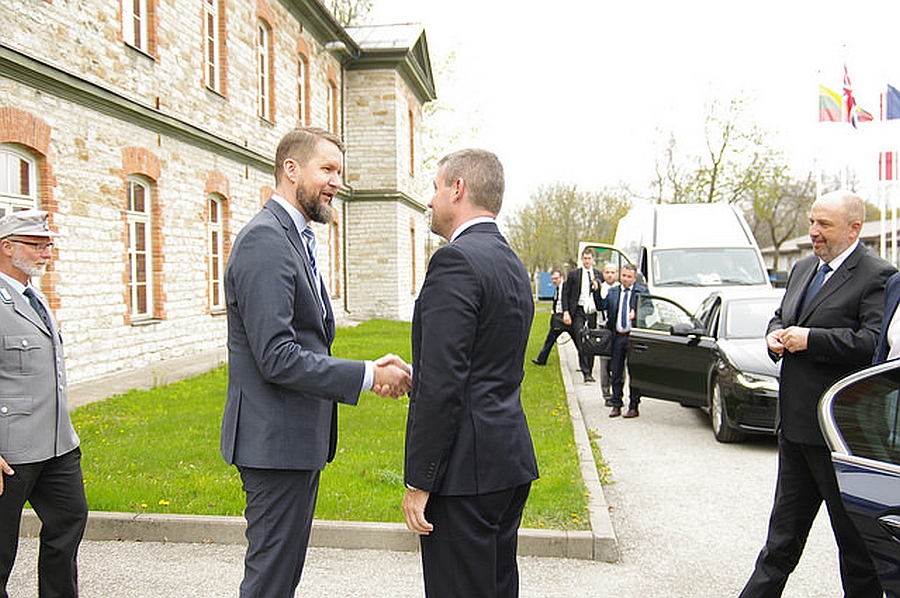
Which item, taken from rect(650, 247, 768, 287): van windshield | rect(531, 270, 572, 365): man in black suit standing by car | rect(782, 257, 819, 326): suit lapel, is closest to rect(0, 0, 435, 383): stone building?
rect(531, 270, 572, 365): man in black suit standing by car

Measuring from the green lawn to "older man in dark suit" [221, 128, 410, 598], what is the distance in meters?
2.52

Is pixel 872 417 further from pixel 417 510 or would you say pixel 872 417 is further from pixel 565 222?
pixel 565 222

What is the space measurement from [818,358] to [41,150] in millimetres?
10046

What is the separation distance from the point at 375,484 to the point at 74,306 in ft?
22.2

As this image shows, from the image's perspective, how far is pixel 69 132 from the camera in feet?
37.6

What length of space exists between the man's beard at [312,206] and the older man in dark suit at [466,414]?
0.69m

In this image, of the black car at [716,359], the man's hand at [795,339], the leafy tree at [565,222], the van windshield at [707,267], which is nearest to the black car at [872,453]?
the man's hand at [795,339]

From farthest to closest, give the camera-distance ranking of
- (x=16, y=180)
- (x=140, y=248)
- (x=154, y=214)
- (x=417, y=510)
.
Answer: (x=154, y=214) → (x=140, y=248) → (x=16, y=180) → (x=417, y=510)

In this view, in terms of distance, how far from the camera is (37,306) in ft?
13.1

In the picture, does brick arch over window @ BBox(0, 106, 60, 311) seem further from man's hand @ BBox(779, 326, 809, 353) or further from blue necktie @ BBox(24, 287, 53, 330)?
man's hand @ BBox(779, 326, 809, 353)

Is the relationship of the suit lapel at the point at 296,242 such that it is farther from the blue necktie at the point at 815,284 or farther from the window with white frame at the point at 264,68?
the window with white frame at the point at 264,68

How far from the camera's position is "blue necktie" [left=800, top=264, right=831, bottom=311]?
4.30 meters

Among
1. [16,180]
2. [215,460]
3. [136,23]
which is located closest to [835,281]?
[215,460]

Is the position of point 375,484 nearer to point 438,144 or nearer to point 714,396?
point 714,396
